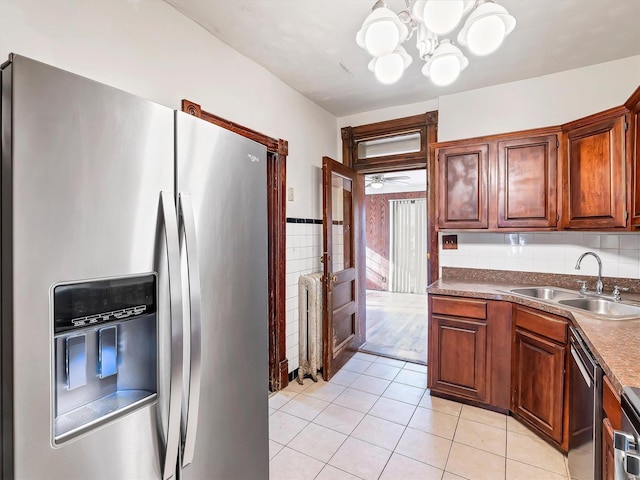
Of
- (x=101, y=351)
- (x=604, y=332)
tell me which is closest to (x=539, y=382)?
(x=604, y=332)

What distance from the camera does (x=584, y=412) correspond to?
5.01 ft

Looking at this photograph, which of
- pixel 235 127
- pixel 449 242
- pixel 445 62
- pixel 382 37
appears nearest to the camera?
pixel 382 37

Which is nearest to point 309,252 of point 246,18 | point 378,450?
point 378,450

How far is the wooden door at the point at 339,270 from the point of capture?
9.75 feet

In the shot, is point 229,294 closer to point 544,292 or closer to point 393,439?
point 393,439

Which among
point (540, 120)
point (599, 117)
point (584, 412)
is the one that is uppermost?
point (540, 120)

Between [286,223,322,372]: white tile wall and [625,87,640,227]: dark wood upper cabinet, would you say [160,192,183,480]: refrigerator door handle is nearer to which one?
[286,223,322,372]: white tile wall

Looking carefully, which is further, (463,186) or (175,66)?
(463,186)

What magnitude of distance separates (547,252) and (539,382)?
1174 millimetres

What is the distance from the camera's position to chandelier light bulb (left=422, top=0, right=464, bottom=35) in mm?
1255

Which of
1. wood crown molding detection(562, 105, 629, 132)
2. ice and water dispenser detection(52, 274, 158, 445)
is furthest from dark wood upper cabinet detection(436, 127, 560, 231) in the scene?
ice and water dispenser detection(52, 274, 158, 445)

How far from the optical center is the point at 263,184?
146 cm

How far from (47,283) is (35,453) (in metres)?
0.39

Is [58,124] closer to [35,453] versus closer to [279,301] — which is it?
[35,453]
